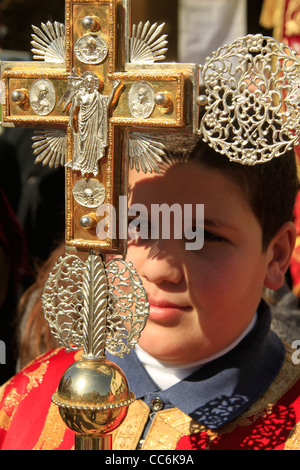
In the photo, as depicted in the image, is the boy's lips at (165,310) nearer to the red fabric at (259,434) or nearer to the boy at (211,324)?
the boy at (211,324)

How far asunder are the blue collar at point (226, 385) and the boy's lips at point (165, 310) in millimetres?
138

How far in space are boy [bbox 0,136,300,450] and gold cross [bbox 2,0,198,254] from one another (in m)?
0.12

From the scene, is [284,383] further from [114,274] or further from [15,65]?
[15,65]

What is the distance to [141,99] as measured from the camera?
0.94 metres

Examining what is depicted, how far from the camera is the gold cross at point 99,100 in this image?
925mm

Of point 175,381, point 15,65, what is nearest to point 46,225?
point 175,381

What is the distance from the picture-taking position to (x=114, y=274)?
97 cm

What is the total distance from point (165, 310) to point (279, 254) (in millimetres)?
243

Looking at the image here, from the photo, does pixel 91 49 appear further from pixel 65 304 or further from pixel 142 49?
pixel 65 304

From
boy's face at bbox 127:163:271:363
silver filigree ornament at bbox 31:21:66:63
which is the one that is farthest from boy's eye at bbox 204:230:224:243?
silver filigree ornament at bbox 31:21:66:63

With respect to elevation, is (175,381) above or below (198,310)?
below

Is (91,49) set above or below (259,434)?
above

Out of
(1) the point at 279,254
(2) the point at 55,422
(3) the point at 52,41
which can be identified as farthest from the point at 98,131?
(2) the point at 55,422

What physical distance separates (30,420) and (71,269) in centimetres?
41
